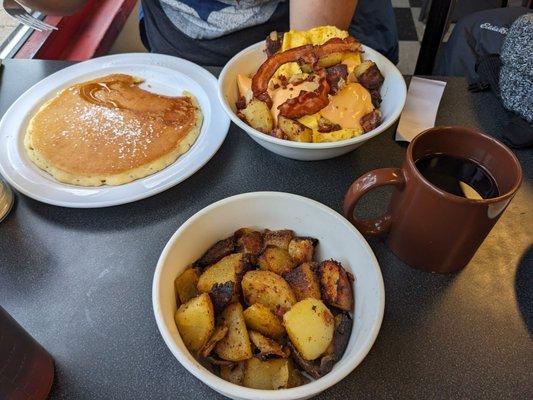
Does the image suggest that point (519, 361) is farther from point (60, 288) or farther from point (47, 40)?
point (47, 40)

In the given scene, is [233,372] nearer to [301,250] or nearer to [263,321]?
[263,321]

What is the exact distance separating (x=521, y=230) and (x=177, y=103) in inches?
29.7

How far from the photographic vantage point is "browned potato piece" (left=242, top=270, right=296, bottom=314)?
60 cm

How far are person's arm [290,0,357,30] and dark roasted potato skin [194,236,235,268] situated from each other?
649 mm

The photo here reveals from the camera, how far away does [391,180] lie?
2.05 feet

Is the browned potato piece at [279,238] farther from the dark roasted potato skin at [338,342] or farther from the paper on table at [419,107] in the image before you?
the paper on table at [419,107]

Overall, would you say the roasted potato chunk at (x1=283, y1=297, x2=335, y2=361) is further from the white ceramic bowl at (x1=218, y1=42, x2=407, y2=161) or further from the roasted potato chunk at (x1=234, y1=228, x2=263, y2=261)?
the white ceramic bowl at (x1=218, y1=42, x2=407, y2=161)

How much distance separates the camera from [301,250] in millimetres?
664

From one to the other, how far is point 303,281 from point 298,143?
0.27 m

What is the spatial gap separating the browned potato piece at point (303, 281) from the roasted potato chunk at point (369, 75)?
445mm

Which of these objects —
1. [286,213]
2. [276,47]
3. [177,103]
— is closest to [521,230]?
[286,213]

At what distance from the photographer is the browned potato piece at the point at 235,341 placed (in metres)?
0.56

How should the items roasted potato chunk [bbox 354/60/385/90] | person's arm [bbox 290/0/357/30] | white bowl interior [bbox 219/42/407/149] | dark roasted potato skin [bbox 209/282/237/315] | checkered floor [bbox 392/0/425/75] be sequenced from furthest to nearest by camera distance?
checkered floor [bbox 392/0/425/75]
person's arm [bbox 290/0/357/30]
roasted potato chunk [bbox 354/60/385/90]
white bowl interior [bbox 219/42/407/149]
dark roasted potato skin [bbox 209/282/237/315]

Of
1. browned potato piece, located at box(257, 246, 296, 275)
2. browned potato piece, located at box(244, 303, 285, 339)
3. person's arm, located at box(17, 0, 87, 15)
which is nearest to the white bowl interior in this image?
browned potato piece, located at box(257, 246, 296, 275)
